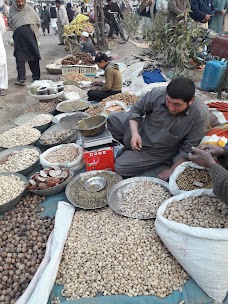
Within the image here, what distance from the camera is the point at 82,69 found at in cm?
615

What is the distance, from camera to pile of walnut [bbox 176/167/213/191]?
2215 millimetres

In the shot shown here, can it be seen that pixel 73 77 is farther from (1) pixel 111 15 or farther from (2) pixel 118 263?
(1) pixel 111 15

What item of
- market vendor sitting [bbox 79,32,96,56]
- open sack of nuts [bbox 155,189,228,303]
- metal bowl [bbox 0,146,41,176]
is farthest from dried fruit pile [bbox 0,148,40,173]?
market vendor sitting [bbox 79,32,96,56]

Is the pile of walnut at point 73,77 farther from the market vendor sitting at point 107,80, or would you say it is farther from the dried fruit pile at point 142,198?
the dried fruit pile at point 142,198

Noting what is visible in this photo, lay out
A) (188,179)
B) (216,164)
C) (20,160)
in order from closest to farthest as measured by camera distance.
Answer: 1. (216,164)
2. (188,179)
3. (20,160)

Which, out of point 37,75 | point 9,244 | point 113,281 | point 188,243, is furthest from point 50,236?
point 37,75

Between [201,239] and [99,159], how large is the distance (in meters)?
→ 1.42

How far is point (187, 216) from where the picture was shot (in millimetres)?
1852

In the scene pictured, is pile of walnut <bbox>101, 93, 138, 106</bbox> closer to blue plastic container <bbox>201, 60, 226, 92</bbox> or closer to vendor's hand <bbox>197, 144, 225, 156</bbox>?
blue plastic container <bbox>201, 60, 226, 92</bbox>

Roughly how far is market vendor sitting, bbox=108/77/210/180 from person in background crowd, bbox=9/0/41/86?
13.2 feet

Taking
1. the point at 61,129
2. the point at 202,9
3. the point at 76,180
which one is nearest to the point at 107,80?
the point at 61,129

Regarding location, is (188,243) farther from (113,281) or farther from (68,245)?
(68,245)

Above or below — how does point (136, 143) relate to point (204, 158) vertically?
below

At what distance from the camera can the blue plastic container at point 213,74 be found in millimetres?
4828
